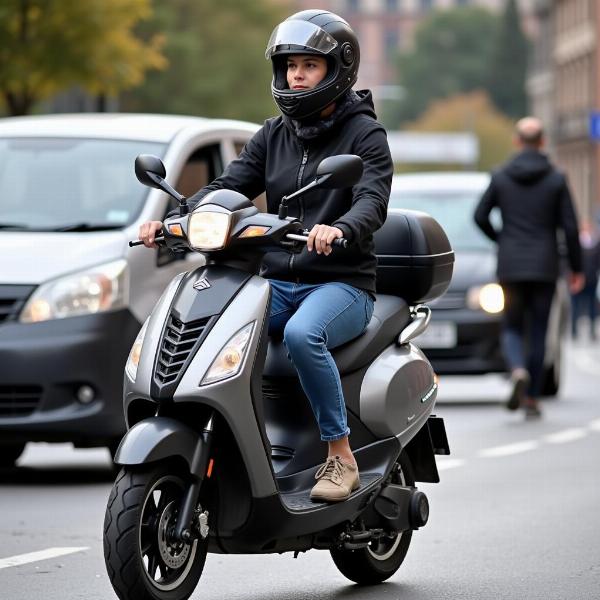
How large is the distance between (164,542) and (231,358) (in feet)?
1.93

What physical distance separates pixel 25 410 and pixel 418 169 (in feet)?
390

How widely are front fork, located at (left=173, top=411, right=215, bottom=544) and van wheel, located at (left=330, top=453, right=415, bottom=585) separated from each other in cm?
110

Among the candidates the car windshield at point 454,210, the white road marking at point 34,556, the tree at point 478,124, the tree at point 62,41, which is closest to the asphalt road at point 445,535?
the white road marking at point 34,556

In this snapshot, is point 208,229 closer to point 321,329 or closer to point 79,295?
point 321,329

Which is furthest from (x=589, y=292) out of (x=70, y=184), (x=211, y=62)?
(x=211, y=62)

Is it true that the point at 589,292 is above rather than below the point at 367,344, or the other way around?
below

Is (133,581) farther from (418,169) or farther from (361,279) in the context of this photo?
(418,169)

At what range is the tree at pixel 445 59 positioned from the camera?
149 metres

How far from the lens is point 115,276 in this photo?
9.98 metres

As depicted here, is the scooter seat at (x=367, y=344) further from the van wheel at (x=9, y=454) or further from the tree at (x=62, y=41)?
the tree at (x=62, y=41)

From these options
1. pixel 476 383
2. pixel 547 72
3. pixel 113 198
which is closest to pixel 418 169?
pixel 547 72

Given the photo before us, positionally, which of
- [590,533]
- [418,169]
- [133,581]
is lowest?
[418,169]

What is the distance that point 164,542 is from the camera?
229 inches

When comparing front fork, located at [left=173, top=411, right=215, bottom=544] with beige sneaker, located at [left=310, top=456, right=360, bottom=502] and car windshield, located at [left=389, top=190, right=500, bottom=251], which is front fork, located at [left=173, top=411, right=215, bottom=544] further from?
car windshield, located at [left=389, top=190, right=500, bottom=251]
